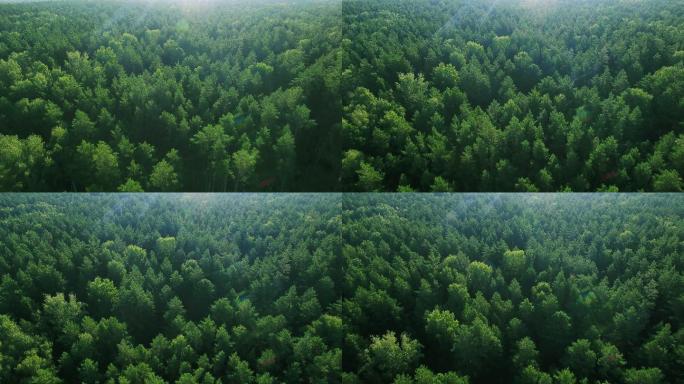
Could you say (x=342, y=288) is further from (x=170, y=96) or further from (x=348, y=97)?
(x=170, y=96)

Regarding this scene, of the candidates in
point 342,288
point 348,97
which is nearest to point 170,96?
point 348,97

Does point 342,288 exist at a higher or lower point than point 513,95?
lower

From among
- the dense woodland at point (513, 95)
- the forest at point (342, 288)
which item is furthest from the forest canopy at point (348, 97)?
the forest at point (342, 288)

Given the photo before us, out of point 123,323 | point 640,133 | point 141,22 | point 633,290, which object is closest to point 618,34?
point 640,133

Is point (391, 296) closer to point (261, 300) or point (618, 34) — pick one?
point (261, 300)

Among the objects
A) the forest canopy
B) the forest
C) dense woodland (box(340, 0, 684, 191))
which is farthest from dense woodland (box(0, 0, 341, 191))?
dense woodland (box(340, 0, 684, 191))

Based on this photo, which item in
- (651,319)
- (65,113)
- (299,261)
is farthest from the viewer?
(65,113)

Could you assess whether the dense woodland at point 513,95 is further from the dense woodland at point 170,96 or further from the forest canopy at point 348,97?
the dense woodland at point 170,96
